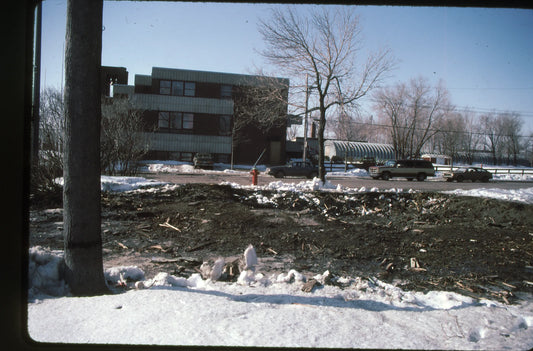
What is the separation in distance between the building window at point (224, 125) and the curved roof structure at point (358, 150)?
19.5 metres

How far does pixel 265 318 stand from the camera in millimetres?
2604

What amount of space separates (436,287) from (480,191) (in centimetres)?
963

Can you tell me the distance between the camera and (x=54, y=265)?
10.7ft

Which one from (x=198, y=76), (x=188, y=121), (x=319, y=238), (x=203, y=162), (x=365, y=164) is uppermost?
(x=198, y=76)

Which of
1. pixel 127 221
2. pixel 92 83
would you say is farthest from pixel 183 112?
pixel 92 83

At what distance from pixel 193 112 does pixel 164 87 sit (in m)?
3.25

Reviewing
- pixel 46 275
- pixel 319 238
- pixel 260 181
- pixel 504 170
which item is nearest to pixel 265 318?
pixel 46 275

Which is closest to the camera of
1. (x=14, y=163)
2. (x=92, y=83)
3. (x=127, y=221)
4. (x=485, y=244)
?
(x=14, y=163)

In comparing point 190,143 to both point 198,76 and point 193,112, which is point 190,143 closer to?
point 193,112

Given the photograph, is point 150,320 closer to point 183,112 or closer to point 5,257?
point 5,257

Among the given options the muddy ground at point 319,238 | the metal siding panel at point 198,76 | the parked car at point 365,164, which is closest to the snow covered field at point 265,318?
the muddy ground at point 319,238

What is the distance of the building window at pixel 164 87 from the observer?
98.0ft

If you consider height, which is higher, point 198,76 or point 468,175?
point 198,76

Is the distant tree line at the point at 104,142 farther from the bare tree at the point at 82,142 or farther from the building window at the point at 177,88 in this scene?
the building window at the point at 177,88
